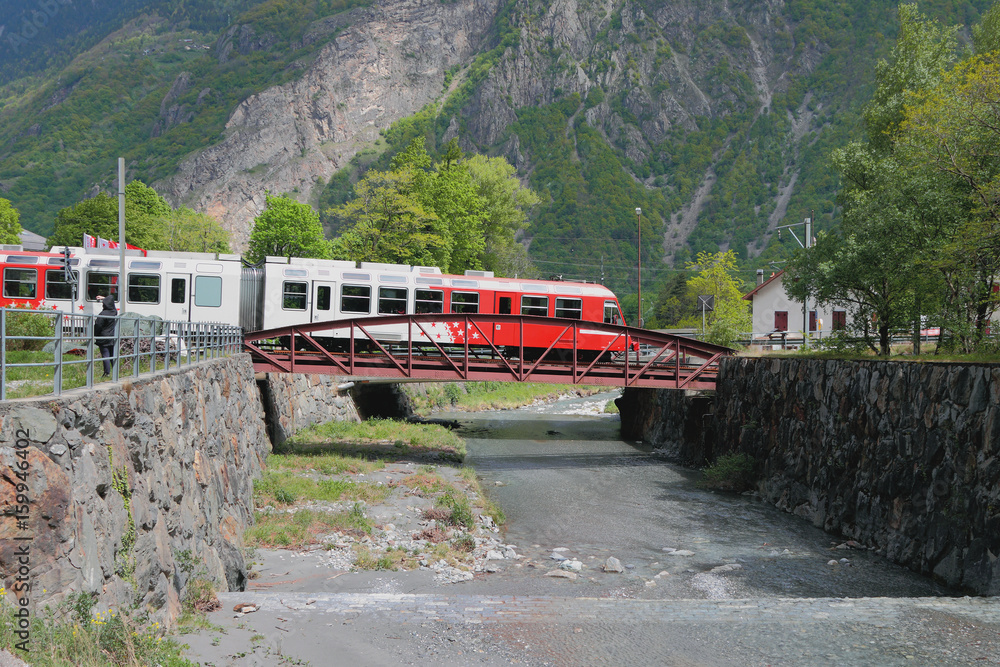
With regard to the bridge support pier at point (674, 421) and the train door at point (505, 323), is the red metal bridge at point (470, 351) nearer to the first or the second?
the train door at point (505, 323)

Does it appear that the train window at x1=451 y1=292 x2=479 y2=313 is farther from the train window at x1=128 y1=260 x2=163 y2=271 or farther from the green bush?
the green bush

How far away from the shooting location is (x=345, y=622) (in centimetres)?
962

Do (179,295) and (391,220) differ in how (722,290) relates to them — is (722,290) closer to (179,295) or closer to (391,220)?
(391,220)

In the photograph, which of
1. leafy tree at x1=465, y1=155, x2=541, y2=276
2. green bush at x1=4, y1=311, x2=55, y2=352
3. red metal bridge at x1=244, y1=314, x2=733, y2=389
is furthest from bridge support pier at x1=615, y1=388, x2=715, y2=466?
leafy tree at x1=465, y1=155, x2=541, y2=276

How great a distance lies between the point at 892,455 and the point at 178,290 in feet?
78.3

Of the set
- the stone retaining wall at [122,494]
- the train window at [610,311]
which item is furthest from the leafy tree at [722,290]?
the stone retaining wall at [122,494]

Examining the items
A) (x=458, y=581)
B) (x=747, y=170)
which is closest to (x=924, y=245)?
(x=458, y=581)

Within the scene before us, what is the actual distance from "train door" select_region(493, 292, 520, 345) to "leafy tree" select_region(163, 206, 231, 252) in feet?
132

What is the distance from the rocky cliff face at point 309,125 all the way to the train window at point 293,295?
4886 inches

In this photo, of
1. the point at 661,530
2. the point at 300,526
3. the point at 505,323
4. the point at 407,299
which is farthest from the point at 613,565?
the point at 407,299

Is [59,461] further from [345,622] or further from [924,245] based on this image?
[924,245]

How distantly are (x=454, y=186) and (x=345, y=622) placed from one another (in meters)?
45.7

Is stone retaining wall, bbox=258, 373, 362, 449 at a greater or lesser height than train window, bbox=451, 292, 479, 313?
lesser

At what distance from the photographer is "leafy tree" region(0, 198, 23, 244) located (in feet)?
171
